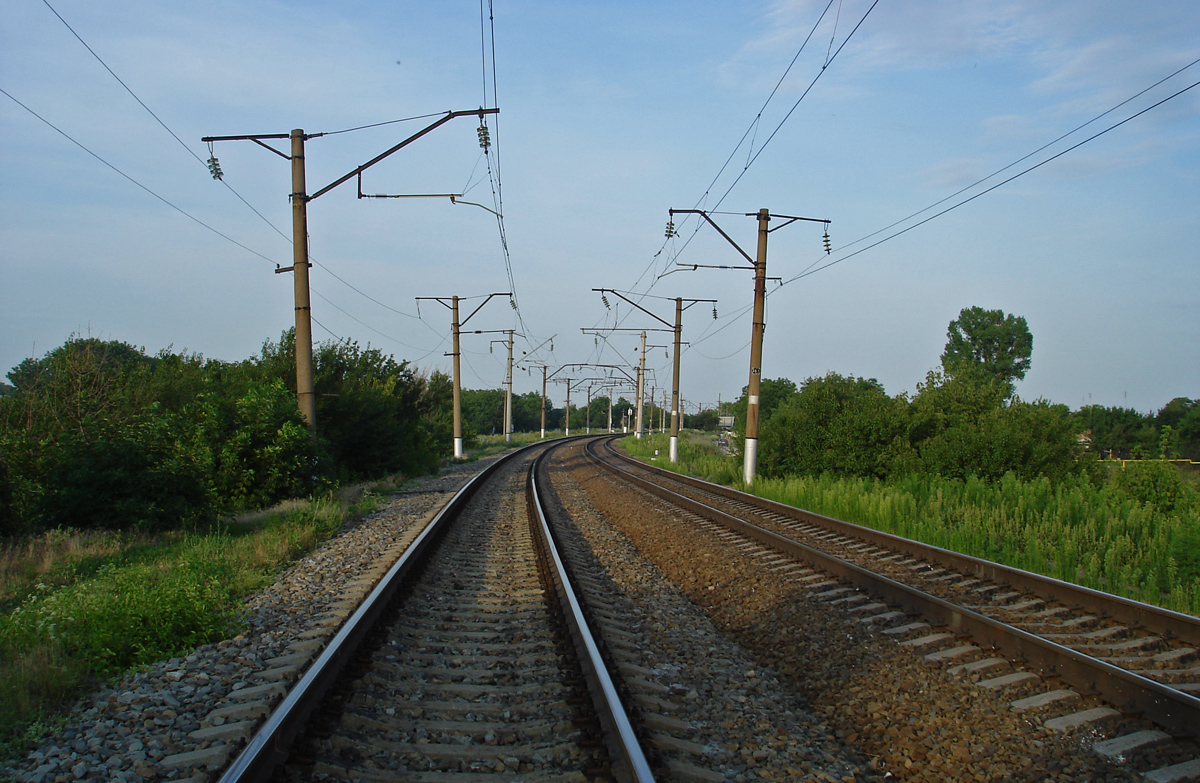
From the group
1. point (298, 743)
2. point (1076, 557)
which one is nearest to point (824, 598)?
point (1076, 557)

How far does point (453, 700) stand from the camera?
4.80 m

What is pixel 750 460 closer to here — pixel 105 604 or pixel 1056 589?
pixel 1056 589

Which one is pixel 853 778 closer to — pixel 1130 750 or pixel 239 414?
pixel 1130 750

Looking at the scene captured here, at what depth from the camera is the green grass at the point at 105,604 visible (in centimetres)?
462

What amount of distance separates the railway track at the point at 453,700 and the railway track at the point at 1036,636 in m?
2.80

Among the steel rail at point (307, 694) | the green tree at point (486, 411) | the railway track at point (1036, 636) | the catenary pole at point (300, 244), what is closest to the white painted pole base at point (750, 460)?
the railway track at point (1036, 636)

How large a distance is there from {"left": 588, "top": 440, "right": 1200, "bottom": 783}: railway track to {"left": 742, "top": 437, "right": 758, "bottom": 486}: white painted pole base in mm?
9344

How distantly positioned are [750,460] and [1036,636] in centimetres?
1486

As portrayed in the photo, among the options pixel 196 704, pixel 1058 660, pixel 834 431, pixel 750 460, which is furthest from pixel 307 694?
pixel 834 431

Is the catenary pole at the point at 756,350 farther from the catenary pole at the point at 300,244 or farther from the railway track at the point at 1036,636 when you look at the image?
the catenary pole at the point at 300,244

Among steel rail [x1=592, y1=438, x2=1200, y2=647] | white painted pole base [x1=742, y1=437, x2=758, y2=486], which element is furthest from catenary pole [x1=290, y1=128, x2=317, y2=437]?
white painted pole base [x1=742, y1=437, x2=758, y2=486]

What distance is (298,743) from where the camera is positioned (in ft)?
12.9

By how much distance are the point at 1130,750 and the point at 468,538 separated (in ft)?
30.0

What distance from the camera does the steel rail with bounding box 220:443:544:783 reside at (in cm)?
350
